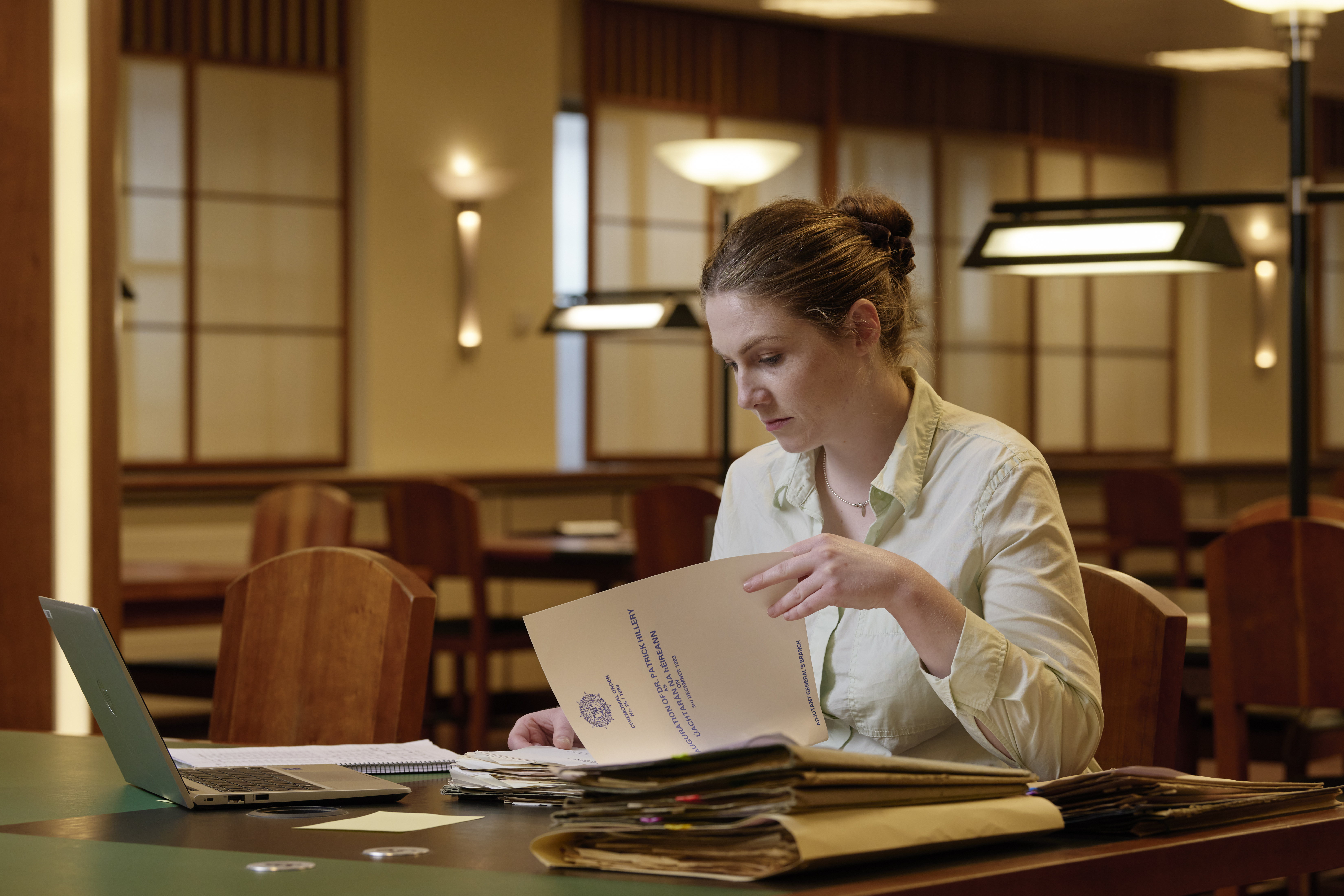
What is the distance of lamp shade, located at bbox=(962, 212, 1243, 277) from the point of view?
3473mm

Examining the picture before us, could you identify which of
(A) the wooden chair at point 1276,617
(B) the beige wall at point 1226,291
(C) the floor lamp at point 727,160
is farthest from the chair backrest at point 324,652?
(B) the beige wall at point 1226,291

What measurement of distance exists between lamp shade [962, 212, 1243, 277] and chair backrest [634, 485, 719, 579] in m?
1.32

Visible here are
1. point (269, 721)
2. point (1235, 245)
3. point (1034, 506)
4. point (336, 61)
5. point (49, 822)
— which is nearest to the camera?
point (49, 822)

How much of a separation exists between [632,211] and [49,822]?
6.71 m

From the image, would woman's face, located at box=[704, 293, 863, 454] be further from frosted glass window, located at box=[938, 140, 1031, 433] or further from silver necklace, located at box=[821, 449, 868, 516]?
frosted glass window, located at box=[938, 140, 1031, 433]

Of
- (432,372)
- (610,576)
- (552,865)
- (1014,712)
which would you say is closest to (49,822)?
(552,865)

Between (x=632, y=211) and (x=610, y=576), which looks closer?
(x=610, y=576)

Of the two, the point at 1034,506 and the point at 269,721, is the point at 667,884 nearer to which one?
the point at 1034,506

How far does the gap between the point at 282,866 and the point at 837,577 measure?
1.59 ft

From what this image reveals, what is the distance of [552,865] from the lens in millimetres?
1106

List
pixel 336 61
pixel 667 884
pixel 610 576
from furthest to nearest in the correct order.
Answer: pixel 336 61 < pixel 610 576 < pixel 667 884

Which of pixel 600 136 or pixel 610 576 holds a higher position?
pixel 600 136

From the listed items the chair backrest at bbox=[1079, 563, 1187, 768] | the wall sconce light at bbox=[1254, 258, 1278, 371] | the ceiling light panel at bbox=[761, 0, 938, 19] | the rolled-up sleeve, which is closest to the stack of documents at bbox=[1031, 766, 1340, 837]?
the rolled-up sleeve

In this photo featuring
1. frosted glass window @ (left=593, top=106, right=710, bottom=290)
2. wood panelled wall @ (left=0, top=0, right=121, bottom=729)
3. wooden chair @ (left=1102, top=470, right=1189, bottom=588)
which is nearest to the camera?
wood panelled wall @ (left=0, top=0, right=121, bottom=729)
